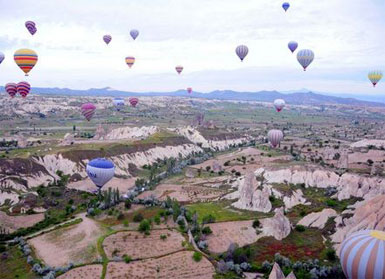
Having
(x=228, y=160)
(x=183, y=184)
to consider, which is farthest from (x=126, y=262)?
(x=228, y=160)

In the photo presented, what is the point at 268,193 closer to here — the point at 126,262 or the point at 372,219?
the point at 372,219

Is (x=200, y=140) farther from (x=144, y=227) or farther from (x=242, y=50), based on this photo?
(x=144, y=227)

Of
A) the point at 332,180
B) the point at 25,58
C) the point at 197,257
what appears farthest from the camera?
the point at 25,58

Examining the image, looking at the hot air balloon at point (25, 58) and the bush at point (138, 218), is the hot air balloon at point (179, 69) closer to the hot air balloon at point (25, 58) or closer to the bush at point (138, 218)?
the hot air balloon at point (25, 58)

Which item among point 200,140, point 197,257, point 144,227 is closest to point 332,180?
point 144,227

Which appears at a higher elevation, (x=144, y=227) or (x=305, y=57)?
(x=305, y=57)

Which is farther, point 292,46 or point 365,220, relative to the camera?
point 292,46

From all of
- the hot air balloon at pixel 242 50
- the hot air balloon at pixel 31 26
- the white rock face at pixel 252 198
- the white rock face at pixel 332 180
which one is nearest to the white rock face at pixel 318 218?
the white rock face at pixel 252 198

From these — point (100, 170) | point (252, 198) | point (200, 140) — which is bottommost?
point (252, 198)
